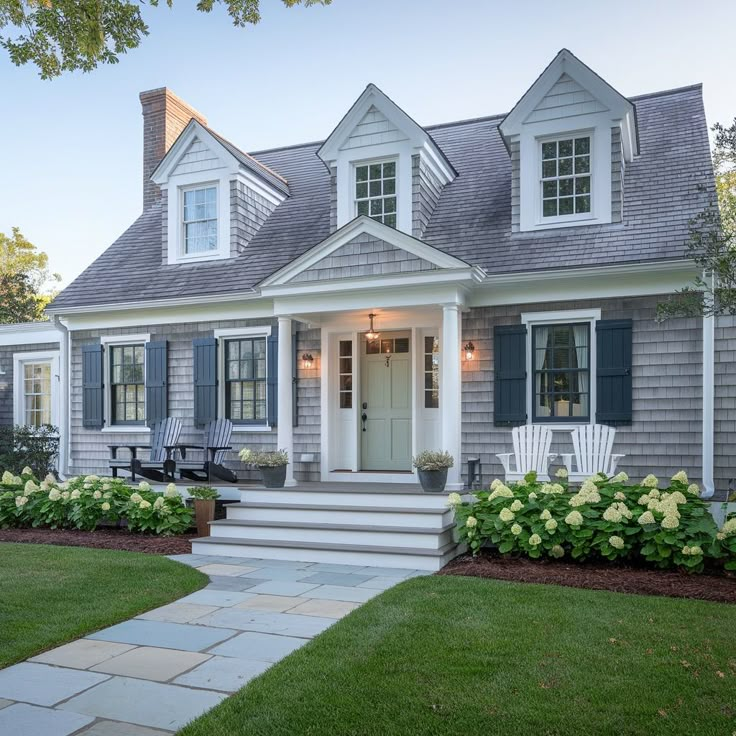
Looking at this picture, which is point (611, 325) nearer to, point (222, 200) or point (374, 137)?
point (374, 137)

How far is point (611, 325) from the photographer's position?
26.5ft

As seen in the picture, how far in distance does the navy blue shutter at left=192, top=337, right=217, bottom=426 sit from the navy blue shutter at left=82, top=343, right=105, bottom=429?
67.7 inches

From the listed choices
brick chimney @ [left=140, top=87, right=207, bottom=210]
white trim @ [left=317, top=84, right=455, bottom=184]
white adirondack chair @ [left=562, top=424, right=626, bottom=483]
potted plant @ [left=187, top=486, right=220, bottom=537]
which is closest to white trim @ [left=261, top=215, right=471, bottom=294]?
white trim @ [left=317, top=84, right=455, bottom=184]

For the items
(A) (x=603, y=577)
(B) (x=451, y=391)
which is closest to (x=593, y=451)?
(B) (x=451, y=391)

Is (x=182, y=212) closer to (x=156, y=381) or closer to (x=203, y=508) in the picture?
(x=156, y=381)

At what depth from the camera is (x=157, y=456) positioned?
993 cm

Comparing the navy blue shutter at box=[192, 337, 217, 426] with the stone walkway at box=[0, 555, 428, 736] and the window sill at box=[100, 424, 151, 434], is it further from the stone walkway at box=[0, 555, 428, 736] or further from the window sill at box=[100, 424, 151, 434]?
the stone walkway at box=[0, 555, 428, 736]

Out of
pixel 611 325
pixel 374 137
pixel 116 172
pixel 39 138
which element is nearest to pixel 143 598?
pixel 611 325

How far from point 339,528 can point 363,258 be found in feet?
10.6

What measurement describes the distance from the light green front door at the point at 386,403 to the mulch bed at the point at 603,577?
2.95 meters

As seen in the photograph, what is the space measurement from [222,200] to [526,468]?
6.01m

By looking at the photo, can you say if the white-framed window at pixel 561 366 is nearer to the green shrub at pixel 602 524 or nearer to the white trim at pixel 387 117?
the green shrub at pixel 602 524

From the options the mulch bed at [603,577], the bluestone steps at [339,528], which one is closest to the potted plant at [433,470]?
the bluestone steps at [339,528]

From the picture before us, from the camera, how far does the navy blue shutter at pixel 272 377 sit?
9664 millimetres
